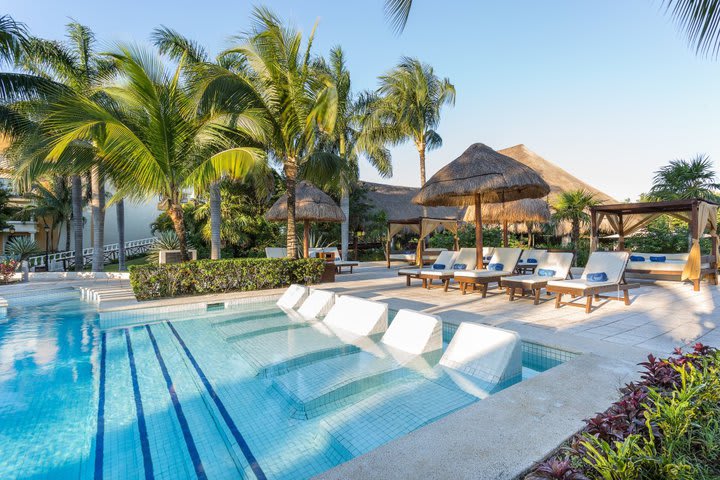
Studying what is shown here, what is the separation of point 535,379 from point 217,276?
22.4ft

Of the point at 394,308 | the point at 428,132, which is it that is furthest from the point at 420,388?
the point at 428,132

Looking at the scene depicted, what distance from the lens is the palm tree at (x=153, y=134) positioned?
6688 mm

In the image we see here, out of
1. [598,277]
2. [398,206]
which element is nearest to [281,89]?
[598,277]

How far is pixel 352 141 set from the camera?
1919cm

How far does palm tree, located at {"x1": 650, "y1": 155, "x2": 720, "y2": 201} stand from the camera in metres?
18.0

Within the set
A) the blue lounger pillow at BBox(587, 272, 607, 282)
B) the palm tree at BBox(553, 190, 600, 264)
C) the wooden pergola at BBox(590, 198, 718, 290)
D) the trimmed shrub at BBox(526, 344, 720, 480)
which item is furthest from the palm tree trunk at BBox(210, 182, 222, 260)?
the palm tree at BBox(553, 190, 600, 264)

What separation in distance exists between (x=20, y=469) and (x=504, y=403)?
331cm

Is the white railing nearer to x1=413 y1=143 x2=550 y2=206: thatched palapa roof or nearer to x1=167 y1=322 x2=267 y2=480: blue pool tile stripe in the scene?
x1=167 y1=322 x2=267 y2=480: blue pool tile stripe

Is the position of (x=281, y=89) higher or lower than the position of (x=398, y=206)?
higher

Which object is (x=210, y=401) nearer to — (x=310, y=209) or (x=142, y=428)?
(x=142, y=428)

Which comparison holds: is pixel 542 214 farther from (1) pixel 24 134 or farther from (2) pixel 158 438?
(1) pixel 24 134

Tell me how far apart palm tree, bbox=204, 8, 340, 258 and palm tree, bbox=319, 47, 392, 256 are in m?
8.42

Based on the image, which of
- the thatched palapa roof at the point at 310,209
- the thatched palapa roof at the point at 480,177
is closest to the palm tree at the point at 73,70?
the thatched palapa roof at the point at 310,209

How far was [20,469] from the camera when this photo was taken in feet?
8.20
